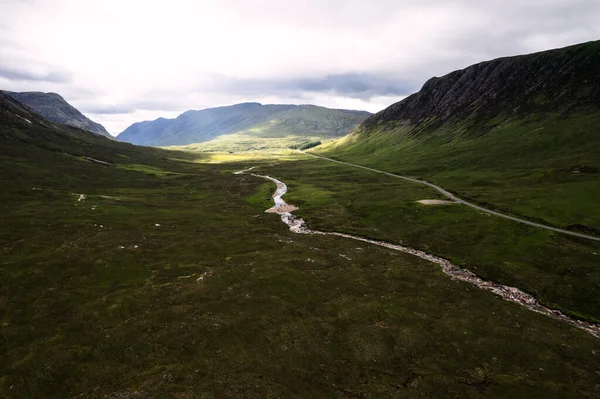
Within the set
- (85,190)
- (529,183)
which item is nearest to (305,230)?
(529,183)

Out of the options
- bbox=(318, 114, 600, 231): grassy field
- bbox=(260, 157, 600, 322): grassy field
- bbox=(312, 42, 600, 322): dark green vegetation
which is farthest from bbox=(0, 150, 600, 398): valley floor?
bbox=(318, 114, 600, 231): grassy field

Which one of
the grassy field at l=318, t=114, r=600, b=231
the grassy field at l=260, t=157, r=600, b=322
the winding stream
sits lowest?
the winding stream

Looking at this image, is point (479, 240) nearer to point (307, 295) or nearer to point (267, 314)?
point (307, 295)

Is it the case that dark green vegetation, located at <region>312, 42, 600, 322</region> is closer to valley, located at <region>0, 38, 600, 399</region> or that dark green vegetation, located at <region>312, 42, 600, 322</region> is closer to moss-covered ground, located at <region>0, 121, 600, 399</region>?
valley, located at <region>0, 38, 600, 399</region>

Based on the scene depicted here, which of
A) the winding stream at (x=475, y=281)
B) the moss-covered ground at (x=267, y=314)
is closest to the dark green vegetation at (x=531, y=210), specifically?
the moss-covered ground at (x=267, y=314)

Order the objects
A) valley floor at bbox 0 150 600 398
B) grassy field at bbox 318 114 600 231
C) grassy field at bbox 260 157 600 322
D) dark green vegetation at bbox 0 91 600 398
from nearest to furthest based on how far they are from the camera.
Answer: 1. dark green vegetation at bbox 0 91 600 398
2. valley floor at bbox 0 150 600 398
3. grassy field at bbox 260 157 600 322
4. grassy field at bbox 318 114 600 231

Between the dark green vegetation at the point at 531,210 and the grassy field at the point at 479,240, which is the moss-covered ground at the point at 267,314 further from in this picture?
the dark green vegetation at the point at 531,210

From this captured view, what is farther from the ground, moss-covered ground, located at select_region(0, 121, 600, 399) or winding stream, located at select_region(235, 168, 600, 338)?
moss-covered ground, located at select_region(0, 121, 600, 399)

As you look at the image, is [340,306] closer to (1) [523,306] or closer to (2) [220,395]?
(2) [220,395]

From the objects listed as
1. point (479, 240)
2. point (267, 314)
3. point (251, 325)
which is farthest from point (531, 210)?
point (251, 325)
